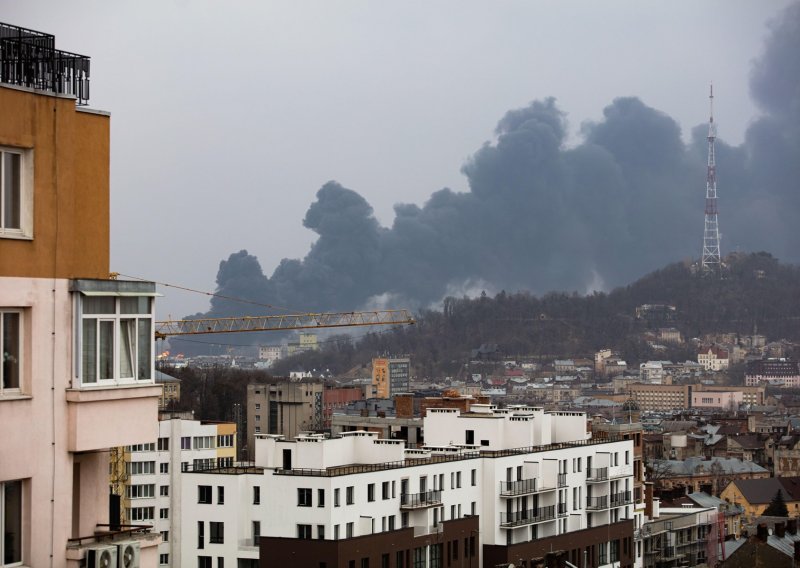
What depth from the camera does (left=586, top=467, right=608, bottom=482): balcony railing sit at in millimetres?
53344

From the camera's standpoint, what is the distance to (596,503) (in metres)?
53.1

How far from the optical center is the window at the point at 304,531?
4039 cm

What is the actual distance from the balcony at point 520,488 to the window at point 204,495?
970 cm

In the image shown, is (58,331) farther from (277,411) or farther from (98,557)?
(277,411)

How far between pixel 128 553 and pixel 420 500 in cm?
3478

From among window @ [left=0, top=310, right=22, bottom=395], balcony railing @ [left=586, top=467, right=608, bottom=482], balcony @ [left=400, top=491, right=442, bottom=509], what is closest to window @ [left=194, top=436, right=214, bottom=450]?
balcony railing @ [left=586, top=467, right=608, bottom=482]

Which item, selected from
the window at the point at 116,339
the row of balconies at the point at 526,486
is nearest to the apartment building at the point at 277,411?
the row of balconies at the point at 526,486

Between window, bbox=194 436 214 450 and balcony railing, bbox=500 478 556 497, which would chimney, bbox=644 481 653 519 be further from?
window, bbox=194 436 214 450

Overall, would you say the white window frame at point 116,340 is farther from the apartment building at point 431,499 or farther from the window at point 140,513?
the window at point 140,513

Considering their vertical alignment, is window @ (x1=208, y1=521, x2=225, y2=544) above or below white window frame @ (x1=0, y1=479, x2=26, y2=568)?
below

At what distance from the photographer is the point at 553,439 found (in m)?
55.6

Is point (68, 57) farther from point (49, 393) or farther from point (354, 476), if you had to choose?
point (354, 476)

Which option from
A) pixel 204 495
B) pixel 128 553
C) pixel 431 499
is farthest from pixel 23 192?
pixel 431 499

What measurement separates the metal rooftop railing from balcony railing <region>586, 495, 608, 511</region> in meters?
44.3
